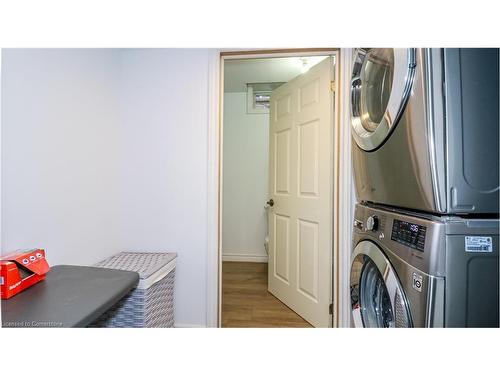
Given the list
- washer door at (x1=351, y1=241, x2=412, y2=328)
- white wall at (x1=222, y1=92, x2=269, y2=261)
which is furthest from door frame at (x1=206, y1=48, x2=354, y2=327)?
white wall at (x1=222, y1=92, x2=269, y2=261)

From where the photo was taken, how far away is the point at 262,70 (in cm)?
255

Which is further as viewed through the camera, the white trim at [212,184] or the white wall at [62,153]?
the white trim at [212,184]

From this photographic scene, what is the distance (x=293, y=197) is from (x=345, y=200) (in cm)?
50

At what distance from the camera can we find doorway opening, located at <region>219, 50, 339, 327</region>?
164cm

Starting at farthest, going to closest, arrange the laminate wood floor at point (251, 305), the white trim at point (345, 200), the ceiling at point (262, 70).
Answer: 1. the ceiling at point (262, 70)
2. the laminate wood floor at point (251, 305)
3. the white trim at point (345, 200)

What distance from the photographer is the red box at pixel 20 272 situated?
2.44ft

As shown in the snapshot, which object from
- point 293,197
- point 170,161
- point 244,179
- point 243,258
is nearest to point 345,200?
point 293,197

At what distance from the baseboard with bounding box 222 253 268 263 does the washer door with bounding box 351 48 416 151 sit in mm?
2466

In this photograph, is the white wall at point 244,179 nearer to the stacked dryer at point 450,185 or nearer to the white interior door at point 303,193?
the white interior door at point 303,193

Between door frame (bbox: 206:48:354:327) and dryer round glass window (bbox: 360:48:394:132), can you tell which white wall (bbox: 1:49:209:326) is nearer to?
door frame (bbox: 206:48:354:327)

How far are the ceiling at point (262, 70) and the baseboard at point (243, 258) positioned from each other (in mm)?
2271

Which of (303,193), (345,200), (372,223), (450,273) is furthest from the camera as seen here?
(303,193)

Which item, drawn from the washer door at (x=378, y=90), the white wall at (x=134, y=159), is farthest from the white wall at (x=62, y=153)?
the washer door at (x=378, y=90)

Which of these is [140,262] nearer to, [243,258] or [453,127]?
[453,127]
